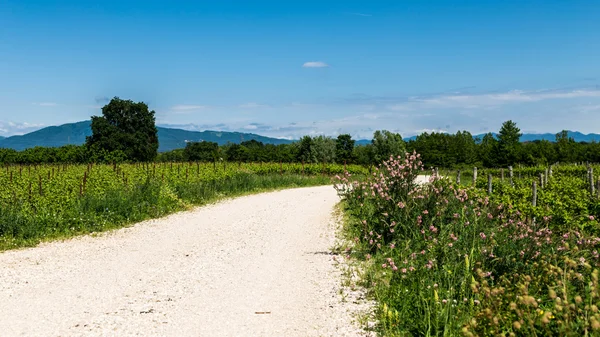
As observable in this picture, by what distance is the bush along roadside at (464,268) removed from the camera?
4.29 meters

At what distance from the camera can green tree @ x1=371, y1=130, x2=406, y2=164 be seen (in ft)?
211

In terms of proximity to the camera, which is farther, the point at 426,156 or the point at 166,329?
the point at 426,156

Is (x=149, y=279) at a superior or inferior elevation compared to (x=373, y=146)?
inferior

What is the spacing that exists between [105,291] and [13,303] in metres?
1.26

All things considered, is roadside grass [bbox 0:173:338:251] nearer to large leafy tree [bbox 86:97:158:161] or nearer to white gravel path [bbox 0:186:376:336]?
white gravel path [bbox 0:186:376:336]

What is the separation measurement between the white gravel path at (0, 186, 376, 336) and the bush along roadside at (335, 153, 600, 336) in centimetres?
81

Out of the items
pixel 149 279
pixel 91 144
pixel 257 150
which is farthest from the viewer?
pixel 257 150

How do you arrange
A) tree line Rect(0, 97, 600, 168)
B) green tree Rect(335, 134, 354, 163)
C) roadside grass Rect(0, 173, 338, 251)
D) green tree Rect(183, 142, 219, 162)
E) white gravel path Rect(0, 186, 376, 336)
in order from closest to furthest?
1. white gravel path Rect(0, 186, 376, 336)
2. roadside grass Rect(0, 173, 338, 251)
3. tree line Rect(0, 97, 600, 168)
4. green tree Rect(335, 134, 354, 163)
5. green tree Rect(183, 142, 219, 162)

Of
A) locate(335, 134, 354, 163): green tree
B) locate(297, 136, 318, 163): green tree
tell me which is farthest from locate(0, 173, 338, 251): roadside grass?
locate(335, 134, 354, 163): green tree

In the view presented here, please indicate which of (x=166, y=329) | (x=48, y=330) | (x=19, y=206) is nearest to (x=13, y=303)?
(x=48, y=330)

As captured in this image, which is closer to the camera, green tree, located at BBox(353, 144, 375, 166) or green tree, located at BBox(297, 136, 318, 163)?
green tree, located at BBox(353, 144, 375, 166)

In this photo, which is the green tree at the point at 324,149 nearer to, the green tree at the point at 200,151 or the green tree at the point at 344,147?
the green tree at the point at 344,147

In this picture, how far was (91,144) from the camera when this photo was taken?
67062 mm

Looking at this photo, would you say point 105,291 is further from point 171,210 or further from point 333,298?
point 171,210
